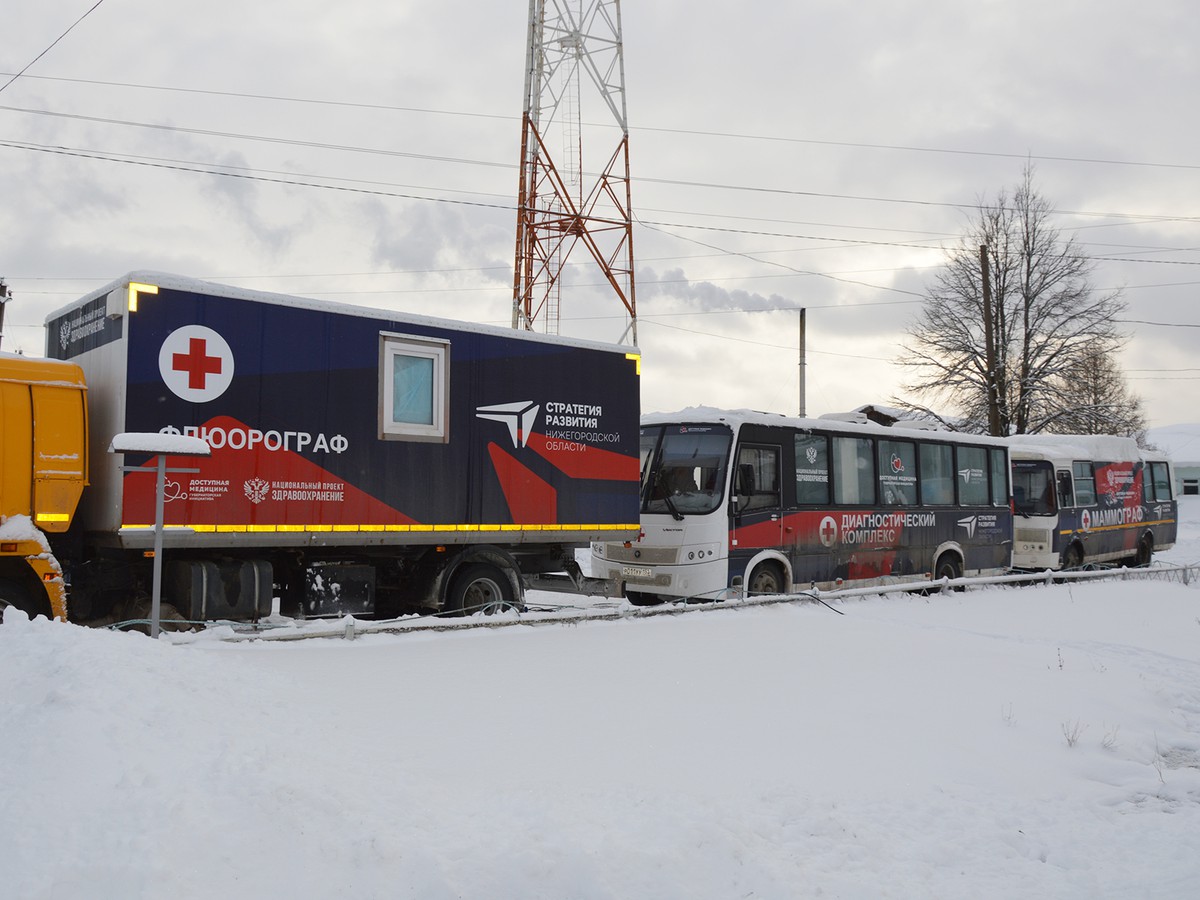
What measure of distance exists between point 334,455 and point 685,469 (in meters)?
5.77

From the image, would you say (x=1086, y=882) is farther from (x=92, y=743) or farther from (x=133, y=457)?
(x=133, y=457)

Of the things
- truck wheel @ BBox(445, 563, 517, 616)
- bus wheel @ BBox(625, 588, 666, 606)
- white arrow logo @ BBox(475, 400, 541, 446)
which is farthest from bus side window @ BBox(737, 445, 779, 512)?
truck wheel @ BBox(445, 563, 517, 616)

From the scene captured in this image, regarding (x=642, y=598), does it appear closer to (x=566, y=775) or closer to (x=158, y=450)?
(x=158, y=450)

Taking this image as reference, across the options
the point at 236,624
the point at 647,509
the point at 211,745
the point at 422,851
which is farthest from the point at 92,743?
the point at 647,509

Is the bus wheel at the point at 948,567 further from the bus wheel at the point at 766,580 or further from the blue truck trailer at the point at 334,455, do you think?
the blue truck trailer at the point at 334,455

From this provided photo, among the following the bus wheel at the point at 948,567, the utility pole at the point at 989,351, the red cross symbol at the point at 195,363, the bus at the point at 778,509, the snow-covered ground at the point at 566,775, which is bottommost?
the snow-covered ground at the point at 566,775

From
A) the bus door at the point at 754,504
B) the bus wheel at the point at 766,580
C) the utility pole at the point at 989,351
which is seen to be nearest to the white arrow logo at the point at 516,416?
the bus door at the point at 754,504

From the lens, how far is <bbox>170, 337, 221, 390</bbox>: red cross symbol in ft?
31.8

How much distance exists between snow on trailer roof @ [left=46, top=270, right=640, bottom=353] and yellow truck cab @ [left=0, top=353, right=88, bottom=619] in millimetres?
1069

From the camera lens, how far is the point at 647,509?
14.9 metres

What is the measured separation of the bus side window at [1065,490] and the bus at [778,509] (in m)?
5.24

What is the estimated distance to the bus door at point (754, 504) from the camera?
14594 mm

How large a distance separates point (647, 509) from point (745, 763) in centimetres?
866

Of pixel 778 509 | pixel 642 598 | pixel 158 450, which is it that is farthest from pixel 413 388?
pixel 778 509
